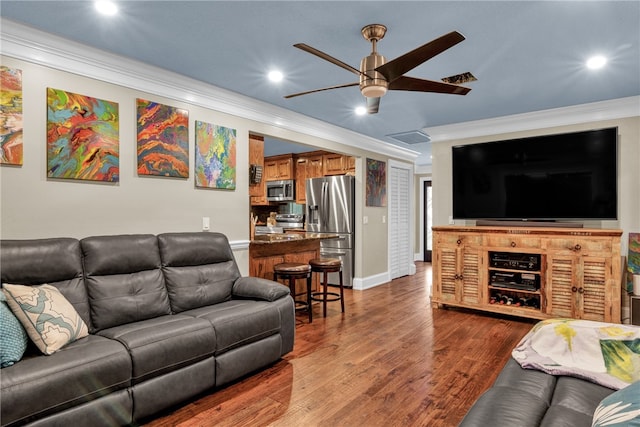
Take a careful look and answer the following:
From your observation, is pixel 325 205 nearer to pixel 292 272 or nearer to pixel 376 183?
pixel 376 183

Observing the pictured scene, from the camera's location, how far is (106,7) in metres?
2.19

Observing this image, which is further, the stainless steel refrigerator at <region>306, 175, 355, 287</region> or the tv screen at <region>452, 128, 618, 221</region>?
the stainless steel refrigerator at <region>306, 175, 355, 287</region>

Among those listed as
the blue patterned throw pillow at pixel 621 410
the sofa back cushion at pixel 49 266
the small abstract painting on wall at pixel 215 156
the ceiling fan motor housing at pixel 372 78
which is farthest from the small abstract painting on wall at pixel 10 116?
the blue patterned throw pillow at pixel 621 410

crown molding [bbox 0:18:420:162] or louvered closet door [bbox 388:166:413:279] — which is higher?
crown molding [bbox 0:18:420:162]

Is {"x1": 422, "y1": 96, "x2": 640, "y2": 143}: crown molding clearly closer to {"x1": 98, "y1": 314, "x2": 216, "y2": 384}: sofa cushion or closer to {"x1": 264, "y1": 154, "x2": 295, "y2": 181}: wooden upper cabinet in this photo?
{"x1": 264, "y1": 154, "x2": 295, "y2": 181}: wooden upper cabinet

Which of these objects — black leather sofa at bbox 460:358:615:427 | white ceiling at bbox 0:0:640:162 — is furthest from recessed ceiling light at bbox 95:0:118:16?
black leather sofa at bbox 460:358:615:427

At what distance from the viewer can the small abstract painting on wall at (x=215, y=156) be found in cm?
350

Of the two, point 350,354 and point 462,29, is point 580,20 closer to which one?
point 462,29

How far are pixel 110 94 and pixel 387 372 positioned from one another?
10.3 ft

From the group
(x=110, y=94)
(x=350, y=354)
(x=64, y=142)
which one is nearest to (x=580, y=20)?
(x=350, y=354)

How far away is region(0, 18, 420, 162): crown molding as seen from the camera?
2.47 metres

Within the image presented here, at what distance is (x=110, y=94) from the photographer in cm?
293

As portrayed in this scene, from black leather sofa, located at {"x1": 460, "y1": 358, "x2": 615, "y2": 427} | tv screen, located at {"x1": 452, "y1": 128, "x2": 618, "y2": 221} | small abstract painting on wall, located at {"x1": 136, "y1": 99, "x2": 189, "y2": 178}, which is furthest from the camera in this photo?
tv screen, located at {"x1": 452, "y1": 128, "x2": 618, "y2": 221}

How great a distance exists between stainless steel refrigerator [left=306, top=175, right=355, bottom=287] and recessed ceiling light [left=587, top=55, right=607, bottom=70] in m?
3.37
